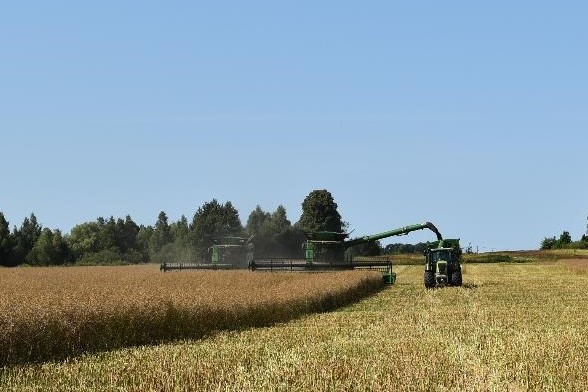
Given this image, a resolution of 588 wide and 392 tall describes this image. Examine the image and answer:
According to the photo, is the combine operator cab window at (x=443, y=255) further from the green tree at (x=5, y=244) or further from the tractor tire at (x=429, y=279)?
the green tree at (x=5, y=244)

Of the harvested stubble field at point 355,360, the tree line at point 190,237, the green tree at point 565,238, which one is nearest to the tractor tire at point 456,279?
the harvested stubble field at point 355,360

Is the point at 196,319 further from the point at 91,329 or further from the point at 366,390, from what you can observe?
the point at 366,390

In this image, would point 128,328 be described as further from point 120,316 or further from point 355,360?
point 355,360

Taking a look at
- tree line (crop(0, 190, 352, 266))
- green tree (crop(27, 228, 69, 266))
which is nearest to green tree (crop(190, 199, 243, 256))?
tree line (crop(0, 190, 352, 266))

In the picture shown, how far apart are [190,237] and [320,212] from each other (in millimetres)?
17987

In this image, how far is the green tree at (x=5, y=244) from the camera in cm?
9288

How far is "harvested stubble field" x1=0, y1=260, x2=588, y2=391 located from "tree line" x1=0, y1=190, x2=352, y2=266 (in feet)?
205

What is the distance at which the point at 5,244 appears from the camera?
93.4m

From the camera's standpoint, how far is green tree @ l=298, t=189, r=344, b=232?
101812 millimetres

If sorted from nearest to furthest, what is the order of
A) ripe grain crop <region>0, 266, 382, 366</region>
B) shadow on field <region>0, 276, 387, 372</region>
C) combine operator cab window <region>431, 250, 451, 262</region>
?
1. shadow on field <region>0, 276, 387, 372</region>
2. ripe grain crop <region>0, 266, 382, 366</region>
3. combine operator cab window <region>431, 250, 451, 262</region>

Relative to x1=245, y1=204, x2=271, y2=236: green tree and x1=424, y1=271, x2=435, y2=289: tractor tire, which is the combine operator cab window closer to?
x1=424, y1=271, x2=435, y2=289: tractor tire

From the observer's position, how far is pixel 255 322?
20.5m

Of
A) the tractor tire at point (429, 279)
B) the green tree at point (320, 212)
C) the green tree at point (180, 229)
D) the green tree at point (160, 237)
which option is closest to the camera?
the tractor tire at point (429, 279)

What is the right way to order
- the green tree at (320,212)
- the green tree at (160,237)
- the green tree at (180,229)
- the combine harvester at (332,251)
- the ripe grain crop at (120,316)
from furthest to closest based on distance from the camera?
the green tree at (160,237)
the green tree at (180,229)
the green tree at (320,212)
the combine harvester at (332,251)
the ripe grain crop at (120,316)
